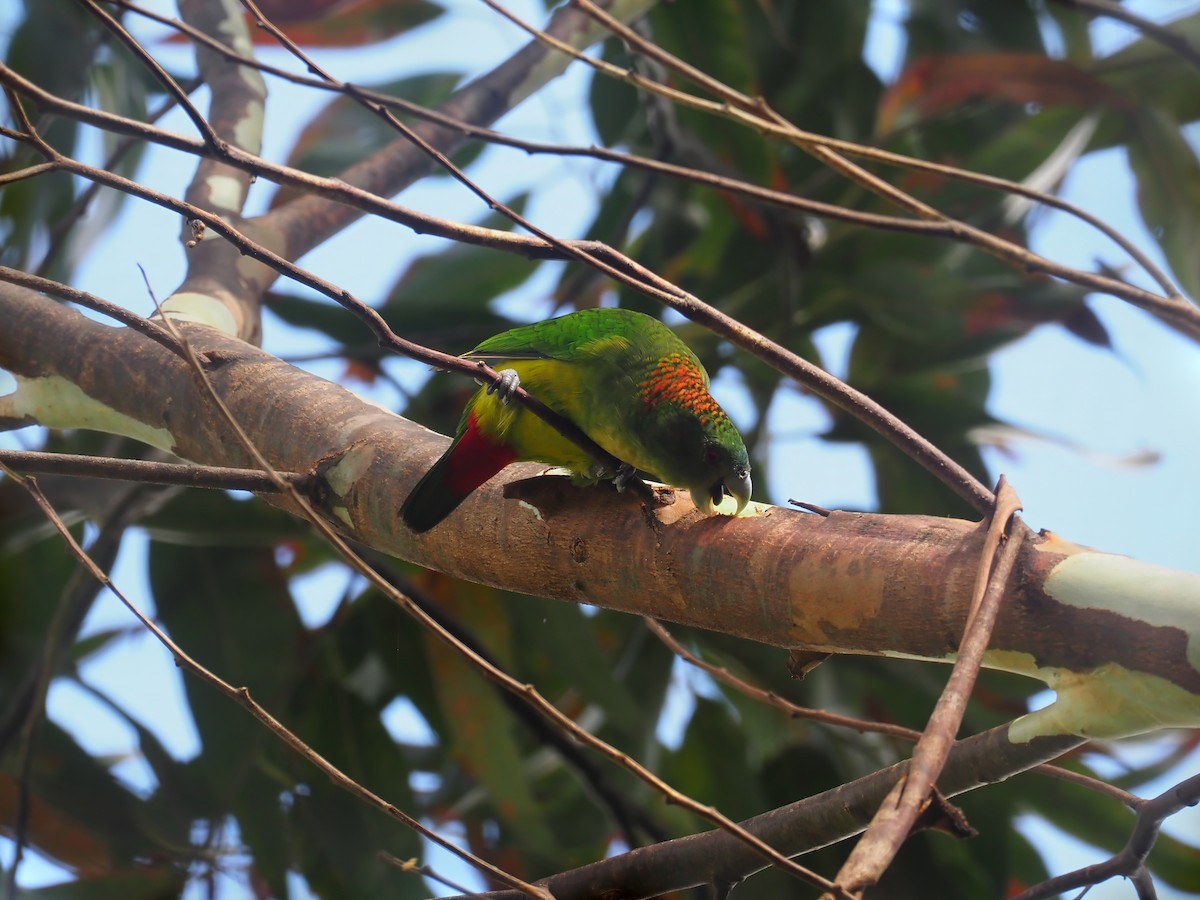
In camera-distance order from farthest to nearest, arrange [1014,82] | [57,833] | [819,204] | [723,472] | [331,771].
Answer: [1014,82]
[57,833]
[723,472]
[819,204]
[331,771]

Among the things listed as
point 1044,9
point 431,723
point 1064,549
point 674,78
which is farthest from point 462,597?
point 1044,9

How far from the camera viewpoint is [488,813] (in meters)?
3.82

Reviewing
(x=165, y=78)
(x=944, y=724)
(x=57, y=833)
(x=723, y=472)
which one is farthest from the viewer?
(x=57, y=833)

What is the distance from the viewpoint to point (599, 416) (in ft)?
7.15

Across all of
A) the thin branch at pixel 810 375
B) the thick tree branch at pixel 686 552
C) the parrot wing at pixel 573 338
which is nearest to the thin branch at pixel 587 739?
the thick tree branch at pixel 686 552

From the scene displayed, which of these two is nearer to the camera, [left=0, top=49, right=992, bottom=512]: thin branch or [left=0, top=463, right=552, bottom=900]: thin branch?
[left=0, top=463, right=552, bottom=900]: thin branch

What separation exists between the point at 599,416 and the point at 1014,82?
2.47 meters

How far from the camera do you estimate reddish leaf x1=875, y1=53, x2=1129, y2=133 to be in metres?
3.61

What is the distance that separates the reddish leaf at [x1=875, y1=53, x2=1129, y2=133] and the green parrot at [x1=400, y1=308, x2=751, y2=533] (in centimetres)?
210

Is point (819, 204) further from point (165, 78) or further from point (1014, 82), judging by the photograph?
point (1014, 82)

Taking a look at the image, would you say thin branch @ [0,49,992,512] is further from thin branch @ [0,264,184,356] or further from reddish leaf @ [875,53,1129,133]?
reddish leaf @ [875,53,1129,133]

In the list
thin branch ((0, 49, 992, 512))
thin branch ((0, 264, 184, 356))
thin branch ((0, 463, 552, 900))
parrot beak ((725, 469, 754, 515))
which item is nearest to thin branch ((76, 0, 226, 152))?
thin branch ((0, 49, 992, 512))

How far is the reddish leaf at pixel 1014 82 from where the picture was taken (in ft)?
11.8

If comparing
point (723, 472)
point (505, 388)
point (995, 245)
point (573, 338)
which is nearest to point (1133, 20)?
point (995, 245)
